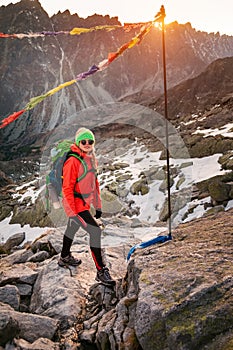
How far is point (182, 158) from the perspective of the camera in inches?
681

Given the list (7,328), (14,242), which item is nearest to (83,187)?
(7,328)

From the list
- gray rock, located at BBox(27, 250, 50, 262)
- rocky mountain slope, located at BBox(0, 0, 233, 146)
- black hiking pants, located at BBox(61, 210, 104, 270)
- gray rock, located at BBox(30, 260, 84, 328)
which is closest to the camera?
gray rock, located at BBox(30, 260, 84, 328)

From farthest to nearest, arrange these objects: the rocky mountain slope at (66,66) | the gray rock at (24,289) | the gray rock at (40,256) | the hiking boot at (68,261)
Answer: the rocky mountain slope at (66,66)
the gray rock at (40,256)
the hiking boot at (68,261)
the gray rock at (24,289)

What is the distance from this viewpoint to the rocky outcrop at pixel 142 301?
2.77 m

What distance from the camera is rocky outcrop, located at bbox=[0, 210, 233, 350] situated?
9.09 feet

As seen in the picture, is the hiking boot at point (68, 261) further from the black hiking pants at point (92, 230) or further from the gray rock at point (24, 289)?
the black hiking pants at point (92, 230)

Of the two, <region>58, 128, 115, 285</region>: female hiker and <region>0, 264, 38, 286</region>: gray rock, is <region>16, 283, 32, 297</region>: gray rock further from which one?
<region>58, 128, 115, 285</region>: female hiker

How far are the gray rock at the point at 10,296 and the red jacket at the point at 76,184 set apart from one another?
151 centimetres

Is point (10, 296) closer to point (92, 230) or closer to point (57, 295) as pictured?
point (57, 295)

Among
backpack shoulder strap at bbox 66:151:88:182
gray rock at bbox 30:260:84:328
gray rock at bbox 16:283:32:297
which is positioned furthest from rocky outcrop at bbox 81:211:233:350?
gray rock at bbox 16:283:32:297

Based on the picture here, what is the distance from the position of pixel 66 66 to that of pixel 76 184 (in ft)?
501

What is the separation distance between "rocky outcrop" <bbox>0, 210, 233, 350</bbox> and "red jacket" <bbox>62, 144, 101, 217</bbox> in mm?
1182

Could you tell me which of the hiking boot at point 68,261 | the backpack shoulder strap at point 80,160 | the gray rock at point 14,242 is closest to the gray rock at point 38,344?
the hiking boot at point 68,261

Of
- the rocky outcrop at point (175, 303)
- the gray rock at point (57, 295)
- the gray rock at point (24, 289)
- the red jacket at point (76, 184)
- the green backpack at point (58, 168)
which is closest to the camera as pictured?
the rocky outcrop at point (175, 303)
